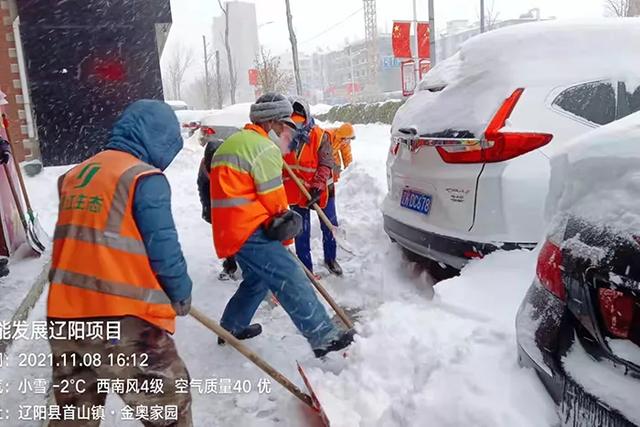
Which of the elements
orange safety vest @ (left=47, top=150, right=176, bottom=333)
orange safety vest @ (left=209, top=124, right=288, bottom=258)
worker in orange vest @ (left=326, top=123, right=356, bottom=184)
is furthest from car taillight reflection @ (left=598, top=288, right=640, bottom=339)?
worker in orange vest @ (left=326, top=123, right=356, bottom=184)

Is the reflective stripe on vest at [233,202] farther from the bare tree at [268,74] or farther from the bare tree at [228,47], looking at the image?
the bare tree at [228,47]

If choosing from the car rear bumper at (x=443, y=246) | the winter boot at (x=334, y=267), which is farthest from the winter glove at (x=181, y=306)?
the winter boot at (x=334, y=267)

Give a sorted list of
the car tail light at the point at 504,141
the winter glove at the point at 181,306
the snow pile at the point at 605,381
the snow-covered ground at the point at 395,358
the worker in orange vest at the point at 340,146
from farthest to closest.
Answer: the worker in orange vest at the point at 340,146 < the car tail light at the point at 504,141 < the winter glove at the point at 181,306 < the snow-covered ground at the point at 395,358 < the snow pile at the point at 605,381

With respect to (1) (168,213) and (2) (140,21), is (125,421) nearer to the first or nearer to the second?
(1) (168,213)

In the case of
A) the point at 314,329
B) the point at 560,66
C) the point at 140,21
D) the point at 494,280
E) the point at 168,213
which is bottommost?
the point at 314,329

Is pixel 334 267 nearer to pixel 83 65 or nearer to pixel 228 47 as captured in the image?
pixel 83 65

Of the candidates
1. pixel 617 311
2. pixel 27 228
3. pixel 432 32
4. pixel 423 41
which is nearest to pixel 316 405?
pixel 617 311

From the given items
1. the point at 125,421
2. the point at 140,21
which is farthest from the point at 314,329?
the point at 140,21

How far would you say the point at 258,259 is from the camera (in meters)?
3.36

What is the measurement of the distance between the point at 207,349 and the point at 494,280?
203cm

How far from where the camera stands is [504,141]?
3.17 meters

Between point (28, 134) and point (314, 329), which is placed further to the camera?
point (28, 134)

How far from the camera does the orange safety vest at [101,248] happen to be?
6.88ft

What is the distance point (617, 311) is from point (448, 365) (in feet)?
3.38
